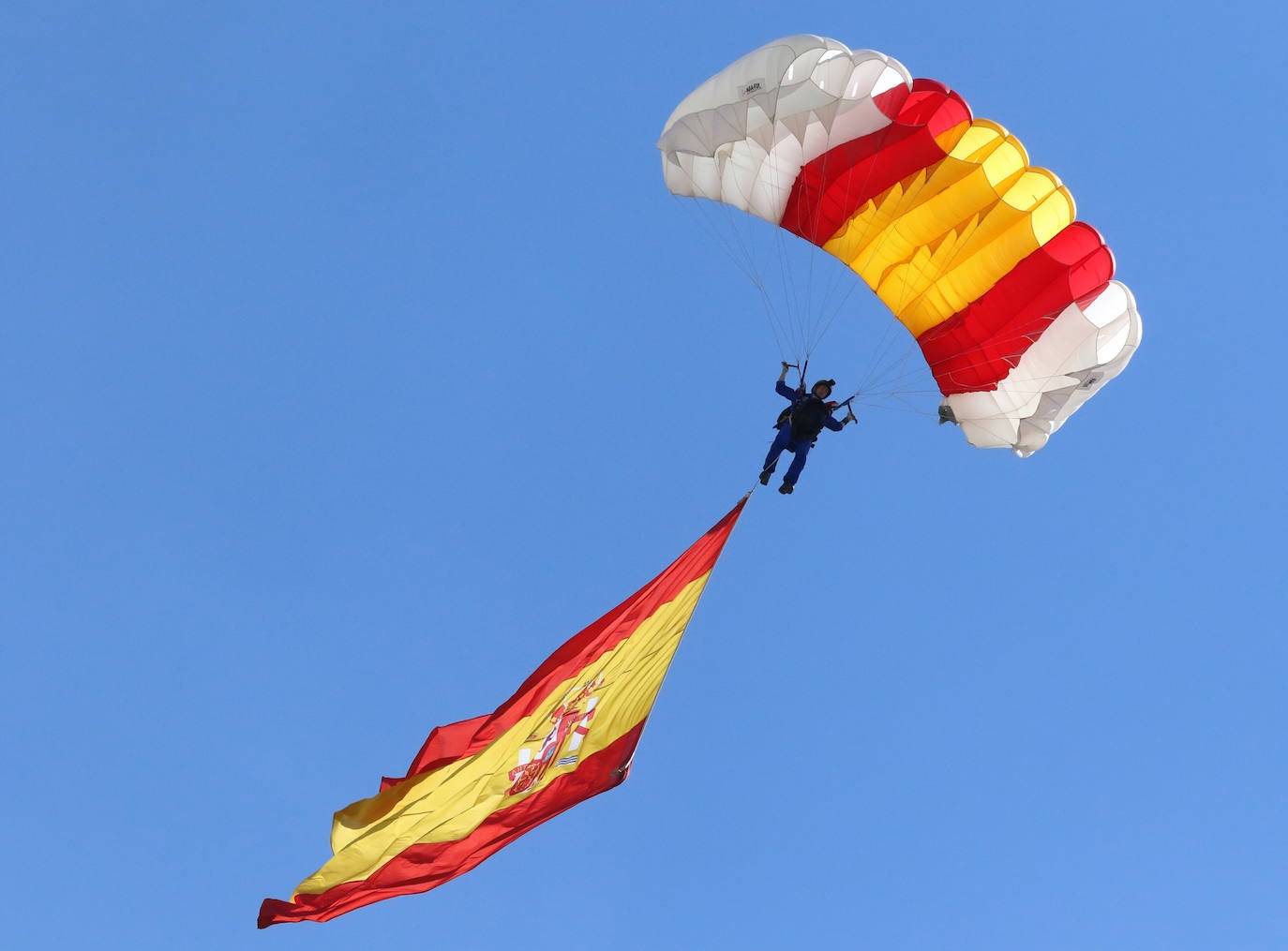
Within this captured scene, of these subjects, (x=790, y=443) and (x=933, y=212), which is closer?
(x=933, y=212)

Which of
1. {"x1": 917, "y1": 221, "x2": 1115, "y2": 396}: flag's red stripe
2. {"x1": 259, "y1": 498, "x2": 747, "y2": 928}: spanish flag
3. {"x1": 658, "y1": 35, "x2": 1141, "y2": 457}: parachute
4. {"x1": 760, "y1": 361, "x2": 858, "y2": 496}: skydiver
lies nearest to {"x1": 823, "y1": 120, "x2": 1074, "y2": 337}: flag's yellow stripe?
{"x1": 658, "y1": 35, "x2": 1141, "y2": 457}: parachute

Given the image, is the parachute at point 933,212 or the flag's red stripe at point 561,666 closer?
the flag's red stripe at point 561,666

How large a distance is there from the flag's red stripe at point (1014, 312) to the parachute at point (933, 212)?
0.02 meters

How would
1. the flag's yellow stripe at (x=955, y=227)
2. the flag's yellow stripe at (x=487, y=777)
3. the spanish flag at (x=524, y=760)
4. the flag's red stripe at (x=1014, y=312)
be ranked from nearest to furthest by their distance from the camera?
the flag's yellow stripe at (x=487, y=777)
the spanish flag at (x=524, y=760)
the flag's yellow stripe at (x=955, y=227)
the flag's red stripe at (x=1014, y=312)

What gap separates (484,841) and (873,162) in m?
7.89

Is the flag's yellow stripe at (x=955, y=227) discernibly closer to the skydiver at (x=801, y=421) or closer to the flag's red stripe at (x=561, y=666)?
the skydiver at (x=801, y=421)

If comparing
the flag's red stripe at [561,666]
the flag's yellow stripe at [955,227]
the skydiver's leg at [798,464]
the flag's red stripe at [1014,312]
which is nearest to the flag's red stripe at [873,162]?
the flag's yellow stripe at [955,227]

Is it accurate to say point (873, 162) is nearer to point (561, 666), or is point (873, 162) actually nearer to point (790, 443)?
point (790, 443)

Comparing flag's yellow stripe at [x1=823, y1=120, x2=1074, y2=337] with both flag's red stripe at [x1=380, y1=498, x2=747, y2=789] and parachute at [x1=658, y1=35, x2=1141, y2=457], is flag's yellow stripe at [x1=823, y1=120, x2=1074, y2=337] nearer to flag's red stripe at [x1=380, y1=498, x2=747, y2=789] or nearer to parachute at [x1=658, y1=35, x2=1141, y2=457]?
parachute at [x1=658, y1=35, x2=1141, y2=457]

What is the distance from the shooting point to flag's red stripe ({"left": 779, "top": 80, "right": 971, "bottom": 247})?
15.2 meters

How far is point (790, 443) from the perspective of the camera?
54.8 feet

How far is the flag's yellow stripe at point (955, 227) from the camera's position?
1549 cm

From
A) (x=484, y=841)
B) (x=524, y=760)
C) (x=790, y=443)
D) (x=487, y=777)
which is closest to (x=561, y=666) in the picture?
(x=524, y=760)

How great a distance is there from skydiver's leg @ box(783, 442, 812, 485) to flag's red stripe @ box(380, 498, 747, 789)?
2298 millimetres
